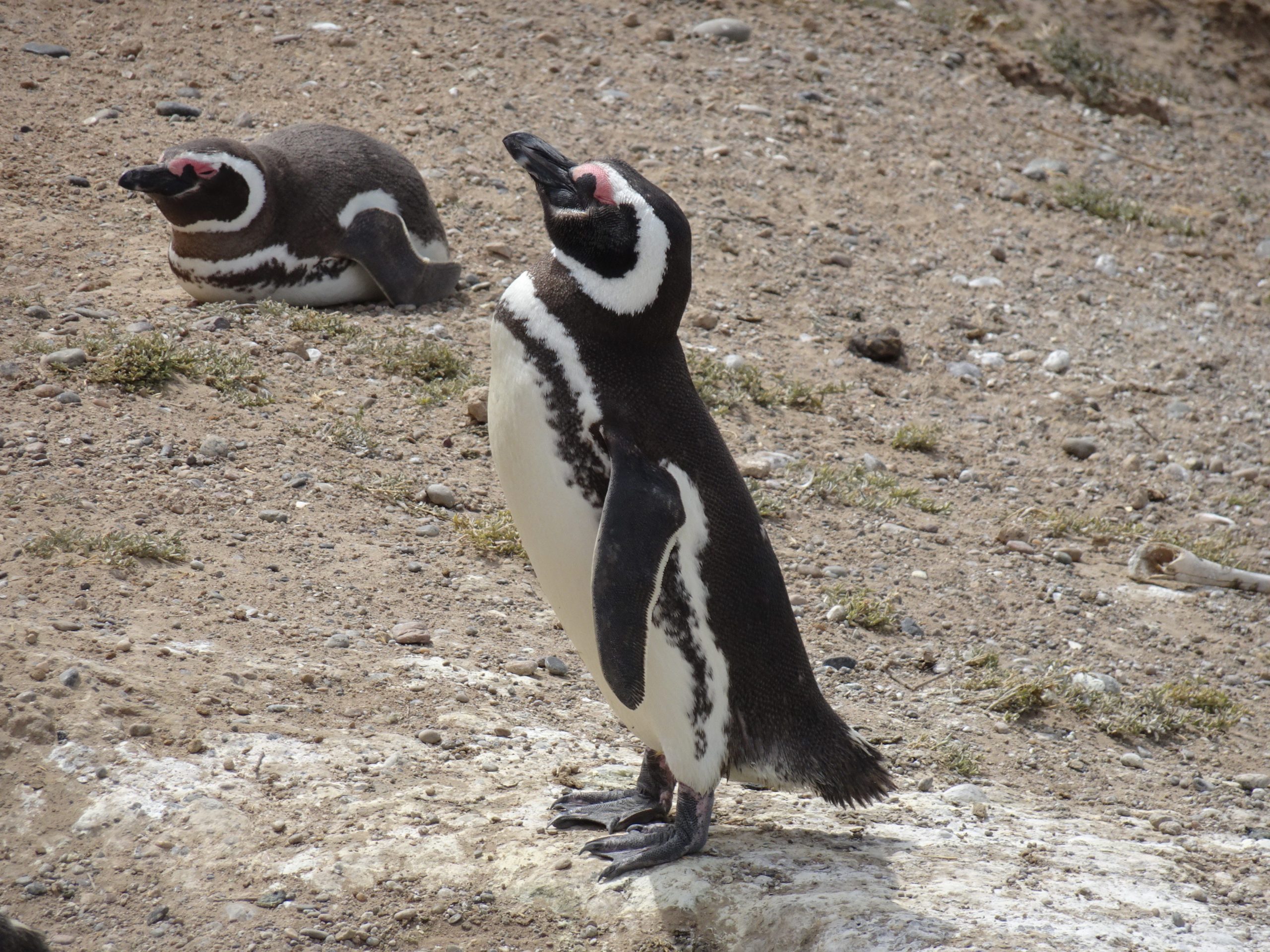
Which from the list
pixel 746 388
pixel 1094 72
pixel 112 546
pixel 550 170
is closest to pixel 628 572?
pixel 550 170

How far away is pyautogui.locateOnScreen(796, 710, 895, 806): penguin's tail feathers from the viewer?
111 inches

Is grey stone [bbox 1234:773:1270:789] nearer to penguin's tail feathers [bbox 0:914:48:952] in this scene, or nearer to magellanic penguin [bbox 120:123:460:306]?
penguin's tail feathers [bbox 0:914:48:952]

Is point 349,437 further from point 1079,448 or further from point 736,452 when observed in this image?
point 1079,448

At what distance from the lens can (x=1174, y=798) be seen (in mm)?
3682

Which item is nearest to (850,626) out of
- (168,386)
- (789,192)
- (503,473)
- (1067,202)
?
(503,473)

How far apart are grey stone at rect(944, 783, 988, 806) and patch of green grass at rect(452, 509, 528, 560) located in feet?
5.39

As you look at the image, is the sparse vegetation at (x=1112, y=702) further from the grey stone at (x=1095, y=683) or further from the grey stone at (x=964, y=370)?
the grey stone at (x=964, y=370)

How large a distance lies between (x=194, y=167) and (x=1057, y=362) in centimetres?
441

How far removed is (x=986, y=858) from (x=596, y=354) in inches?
56.7

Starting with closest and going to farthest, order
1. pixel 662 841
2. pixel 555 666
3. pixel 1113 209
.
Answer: pixel 662 841
pixel 555 666
pixel 1113 209

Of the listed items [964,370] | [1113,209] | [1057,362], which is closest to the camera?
[964,370]

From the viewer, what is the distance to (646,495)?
2.50 m

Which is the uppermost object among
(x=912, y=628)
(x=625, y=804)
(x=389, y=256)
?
(x=389, y=256)

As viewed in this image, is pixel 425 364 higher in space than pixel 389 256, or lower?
lower
